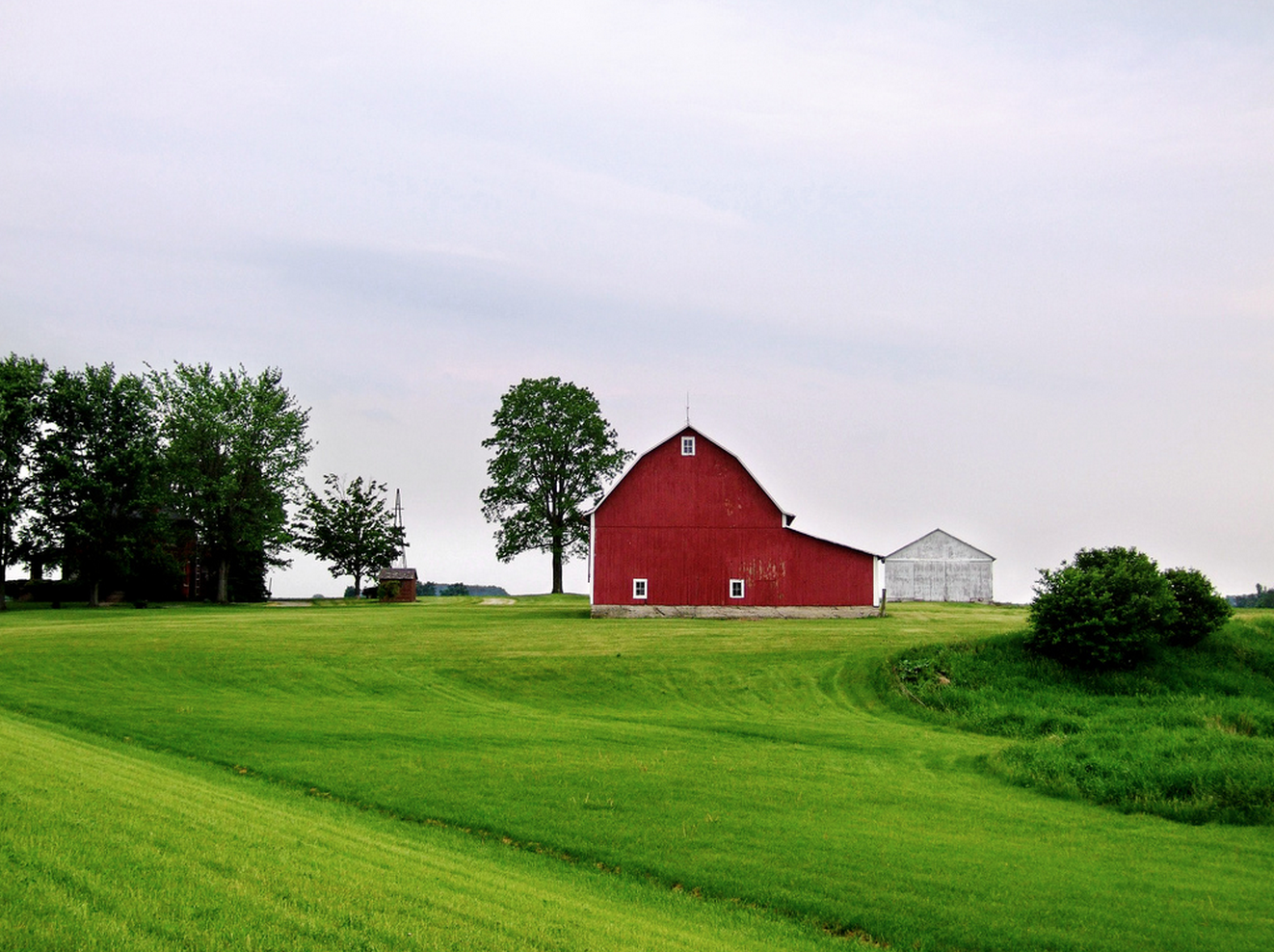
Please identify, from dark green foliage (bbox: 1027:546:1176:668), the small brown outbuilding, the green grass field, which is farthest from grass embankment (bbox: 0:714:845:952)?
the small brown outbuilding

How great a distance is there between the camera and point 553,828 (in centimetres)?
1548

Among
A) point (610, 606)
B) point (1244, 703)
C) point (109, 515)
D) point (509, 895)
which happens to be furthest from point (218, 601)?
point (509, 895)

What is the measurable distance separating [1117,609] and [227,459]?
60.8m

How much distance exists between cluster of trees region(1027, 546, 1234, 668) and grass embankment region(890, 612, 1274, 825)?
0.54 m

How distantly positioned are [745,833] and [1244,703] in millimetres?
21893

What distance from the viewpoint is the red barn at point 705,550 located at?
52.7m

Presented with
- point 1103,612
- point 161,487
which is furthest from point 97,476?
point 1103,612

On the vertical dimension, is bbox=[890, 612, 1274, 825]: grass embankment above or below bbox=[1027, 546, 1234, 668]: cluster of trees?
below

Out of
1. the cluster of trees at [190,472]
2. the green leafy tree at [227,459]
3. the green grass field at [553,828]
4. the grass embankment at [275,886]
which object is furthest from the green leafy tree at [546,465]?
the grass embankment at [275,886]

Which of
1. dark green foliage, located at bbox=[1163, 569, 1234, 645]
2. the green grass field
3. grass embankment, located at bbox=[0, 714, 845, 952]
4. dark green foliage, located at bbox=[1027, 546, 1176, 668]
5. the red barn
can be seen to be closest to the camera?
grass embankment, located at bbox=[0, 714, 845, 952]

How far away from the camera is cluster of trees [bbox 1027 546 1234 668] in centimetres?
3303

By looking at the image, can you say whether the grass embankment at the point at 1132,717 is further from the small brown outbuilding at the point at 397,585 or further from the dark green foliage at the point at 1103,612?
the small brown outbuilding at the point at 397,585

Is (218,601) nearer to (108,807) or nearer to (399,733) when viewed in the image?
(399,733)

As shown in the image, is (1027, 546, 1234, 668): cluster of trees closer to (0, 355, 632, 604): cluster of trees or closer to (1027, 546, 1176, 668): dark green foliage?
(1027, 546, 1176, 668): dark green foliage
